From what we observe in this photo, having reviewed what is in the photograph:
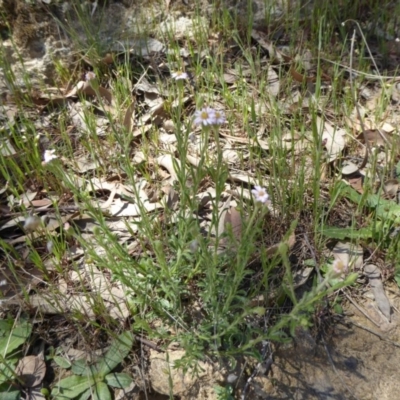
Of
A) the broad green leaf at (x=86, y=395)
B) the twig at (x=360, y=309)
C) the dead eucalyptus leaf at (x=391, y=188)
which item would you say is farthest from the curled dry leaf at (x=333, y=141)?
the broad green leaf at (x=86, y=395)

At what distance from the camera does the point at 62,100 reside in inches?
86.4

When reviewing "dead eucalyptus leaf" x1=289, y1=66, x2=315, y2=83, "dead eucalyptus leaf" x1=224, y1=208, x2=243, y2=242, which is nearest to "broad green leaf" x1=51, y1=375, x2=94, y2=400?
"dead eucalyptus leaf" x1=224, y1=208, x2=243, y2=242

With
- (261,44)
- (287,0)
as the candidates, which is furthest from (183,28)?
(287,0)

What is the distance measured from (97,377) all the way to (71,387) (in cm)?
8

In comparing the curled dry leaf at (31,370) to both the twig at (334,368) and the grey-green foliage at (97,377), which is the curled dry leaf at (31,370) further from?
the twig at (334,368)

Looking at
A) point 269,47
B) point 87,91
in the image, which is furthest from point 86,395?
point 269,47

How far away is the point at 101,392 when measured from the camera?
140 centimetres

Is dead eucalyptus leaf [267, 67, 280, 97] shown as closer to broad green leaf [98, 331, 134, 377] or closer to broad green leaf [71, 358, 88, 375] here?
broad green leaf [98, 331, 134, 377]

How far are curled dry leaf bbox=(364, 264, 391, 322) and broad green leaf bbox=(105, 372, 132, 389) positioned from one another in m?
0.84

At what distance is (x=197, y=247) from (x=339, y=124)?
1072mm

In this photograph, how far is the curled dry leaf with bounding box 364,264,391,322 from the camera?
1520mm

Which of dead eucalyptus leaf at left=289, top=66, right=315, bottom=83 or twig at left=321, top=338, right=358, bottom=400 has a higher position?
dead eucalyptus leaf at left=289, top=66, right=315, bottom=83

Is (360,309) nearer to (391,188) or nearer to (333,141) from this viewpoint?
(391,188)

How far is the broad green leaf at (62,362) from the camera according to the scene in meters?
1.46
